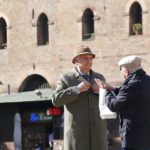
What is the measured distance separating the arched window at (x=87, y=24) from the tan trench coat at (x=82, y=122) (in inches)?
764

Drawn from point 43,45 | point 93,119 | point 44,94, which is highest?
point 43,45

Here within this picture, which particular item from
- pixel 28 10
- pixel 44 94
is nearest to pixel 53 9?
pixel 28 10

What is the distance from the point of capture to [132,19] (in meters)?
27.0

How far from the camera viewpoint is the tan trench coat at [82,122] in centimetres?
898

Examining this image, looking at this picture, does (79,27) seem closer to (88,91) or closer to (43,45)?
(43,45)

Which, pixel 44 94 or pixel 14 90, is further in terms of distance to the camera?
pixel 14 90

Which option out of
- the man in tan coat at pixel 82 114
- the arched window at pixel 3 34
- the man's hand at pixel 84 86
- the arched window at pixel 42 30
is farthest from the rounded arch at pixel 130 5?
the man's hand at pixel 84 86

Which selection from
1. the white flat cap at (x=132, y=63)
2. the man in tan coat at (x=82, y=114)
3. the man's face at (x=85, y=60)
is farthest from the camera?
the man's face at (x=85, y=60)

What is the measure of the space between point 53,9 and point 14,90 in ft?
13.3

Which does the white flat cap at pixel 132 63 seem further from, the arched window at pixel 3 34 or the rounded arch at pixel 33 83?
the arched window at pixel 3 34

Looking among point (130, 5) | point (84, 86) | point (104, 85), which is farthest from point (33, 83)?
point (104, 85)

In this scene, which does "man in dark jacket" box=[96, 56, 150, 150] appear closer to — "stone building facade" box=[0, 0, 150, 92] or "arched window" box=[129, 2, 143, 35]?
"stone building facade" box=[0, 0, 150, 92]

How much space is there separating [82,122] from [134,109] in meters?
1.03

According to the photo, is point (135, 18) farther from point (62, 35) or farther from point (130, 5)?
point (62, 35)
